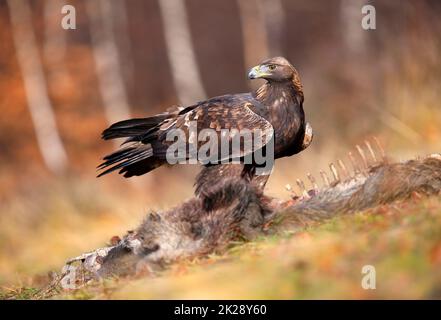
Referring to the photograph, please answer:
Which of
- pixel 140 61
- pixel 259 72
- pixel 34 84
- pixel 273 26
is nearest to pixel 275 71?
pixel 259 72

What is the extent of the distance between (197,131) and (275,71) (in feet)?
2.59

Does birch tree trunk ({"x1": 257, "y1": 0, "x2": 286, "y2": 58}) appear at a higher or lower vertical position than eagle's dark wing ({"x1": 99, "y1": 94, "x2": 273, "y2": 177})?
higher

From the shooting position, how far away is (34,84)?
71.2 feet

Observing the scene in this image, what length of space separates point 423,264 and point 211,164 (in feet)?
9.49

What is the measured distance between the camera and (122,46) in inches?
929

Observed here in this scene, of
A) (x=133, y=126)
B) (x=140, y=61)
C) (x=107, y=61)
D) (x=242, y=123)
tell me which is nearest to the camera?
(x=242, y=123)

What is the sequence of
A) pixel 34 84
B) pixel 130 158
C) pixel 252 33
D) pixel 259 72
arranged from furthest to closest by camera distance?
pixel 252 33, pixel 34 84, pixel 130 158, pixel 259 72

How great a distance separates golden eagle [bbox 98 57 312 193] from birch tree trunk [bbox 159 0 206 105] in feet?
45.7

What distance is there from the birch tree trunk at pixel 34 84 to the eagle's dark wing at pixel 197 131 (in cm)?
1479

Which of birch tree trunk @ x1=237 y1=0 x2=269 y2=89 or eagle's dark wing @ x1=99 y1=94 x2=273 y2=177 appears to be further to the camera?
birch tree trunk @ x1=237 y1=0 x2=269 y2=89

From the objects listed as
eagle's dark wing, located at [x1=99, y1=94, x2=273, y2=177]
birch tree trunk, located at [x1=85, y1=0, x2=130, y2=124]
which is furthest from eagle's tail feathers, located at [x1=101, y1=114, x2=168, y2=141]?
birch tree trunk, located at [x1=85, y1=0, x2=130, y2=124]

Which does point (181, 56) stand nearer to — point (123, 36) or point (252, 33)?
point (252, 33)

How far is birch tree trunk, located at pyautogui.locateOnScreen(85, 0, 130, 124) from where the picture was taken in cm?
2091

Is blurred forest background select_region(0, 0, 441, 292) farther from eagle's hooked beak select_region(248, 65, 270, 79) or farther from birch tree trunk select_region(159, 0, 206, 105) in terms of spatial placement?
eagle's hooked beak select_region(248, 65, 270, 79)
